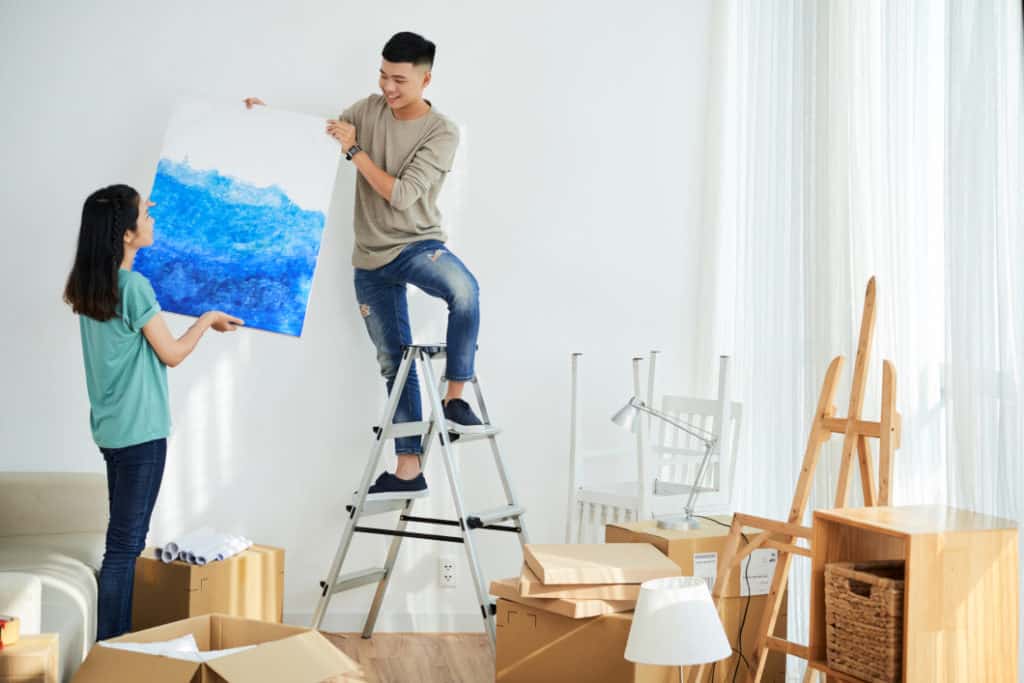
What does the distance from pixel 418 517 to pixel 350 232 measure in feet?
3.67

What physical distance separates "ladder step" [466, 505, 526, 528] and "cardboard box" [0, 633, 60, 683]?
1.51 m

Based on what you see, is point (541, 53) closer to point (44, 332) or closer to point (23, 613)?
point (44, 332)

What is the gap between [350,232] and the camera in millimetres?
4023

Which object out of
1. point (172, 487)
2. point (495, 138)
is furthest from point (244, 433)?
point (495, 138)

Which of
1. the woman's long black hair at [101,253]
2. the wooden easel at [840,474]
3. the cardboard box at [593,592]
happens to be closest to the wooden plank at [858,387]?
the wooden easel at [840,474]

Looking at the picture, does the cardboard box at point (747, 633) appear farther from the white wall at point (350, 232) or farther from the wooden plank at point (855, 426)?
the white wall at point (350, 232)

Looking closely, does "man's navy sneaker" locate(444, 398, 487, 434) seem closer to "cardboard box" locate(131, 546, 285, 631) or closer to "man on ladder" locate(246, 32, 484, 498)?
"man on ladder" locate(246, 32, 484, 498)

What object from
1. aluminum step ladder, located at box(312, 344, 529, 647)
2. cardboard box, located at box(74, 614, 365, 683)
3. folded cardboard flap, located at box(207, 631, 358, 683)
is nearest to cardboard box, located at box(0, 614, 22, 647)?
cardboard box, located at box(74, 614, 365, 683)

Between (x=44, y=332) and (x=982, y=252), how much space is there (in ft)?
10.4

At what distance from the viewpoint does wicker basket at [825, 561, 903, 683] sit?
7.25 ft

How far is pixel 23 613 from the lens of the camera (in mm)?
2428

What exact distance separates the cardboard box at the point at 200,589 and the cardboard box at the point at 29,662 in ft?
4.17

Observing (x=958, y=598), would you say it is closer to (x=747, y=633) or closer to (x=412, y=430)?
(x=747, y=633)

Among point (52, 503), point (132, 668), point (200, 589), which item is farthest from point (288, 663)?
point (52, 503)
